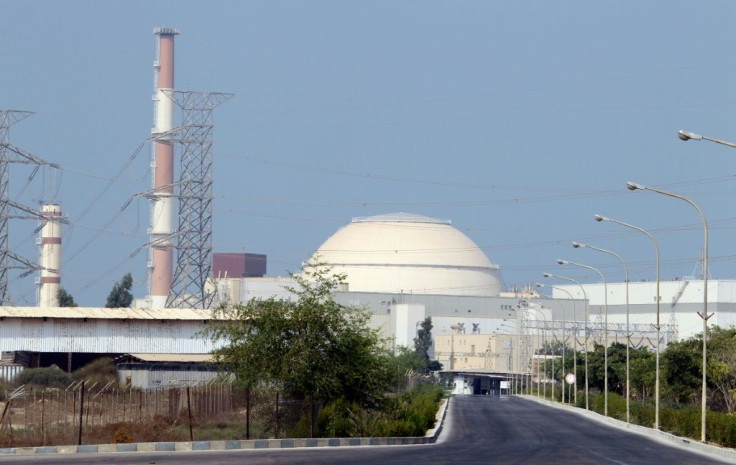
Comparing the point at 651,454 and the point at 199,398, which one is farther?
the point at 199,398

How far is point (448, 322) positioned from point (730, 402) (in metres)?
83.5

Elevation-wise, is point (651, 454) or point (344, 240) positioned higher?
point (344, 240)

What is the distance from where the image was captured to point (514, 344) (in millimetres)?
131500

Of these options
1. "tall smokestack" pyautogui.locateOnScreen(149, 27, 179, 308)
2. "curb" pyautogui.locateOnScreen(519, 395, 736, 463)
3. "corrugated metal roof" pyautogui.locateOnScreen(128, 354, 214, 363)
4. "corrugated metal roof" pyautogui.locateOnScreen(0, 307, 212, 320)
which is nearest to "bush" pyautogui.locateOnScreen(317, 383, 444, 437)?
"curb" pyautogui.locateOnScreen(519, 395, 736, 463)

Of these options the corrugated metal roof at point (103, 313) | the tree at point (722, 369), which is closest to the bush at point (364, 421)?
the tree at point (722, 369)

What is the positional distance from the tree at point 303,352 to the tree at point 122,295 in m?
89.0

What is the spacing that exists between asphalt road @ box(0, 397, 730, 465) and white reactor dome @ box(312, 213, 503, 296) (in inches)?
4346

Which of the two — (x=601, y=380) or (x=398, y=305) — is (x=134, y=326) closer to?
(x=601, y=380)

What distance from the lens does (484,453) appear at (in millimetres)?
29312

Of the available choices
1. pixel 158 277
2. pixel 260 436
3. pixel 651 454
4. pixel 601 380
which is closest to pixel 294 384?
pixel 260 436

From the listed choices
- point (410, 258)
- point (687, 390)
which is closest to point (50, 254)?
point (410, 258)

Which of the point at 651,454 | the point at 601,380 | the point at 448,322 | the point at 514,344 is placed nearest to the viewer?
the point at 651,454

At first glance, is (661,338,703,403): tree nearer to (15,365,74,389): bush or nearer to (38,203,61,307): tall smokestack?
(15,365,74,389): bush

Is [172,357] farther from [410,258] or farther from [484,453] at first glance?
[410,258]
